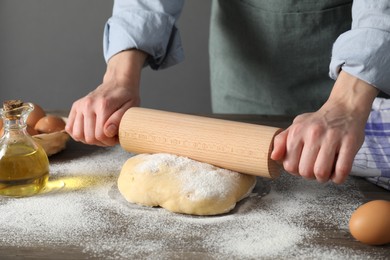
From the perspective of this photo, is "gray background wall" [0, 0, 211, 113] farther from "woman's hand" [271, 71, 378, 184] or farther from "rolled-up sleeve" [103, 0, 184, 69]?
"woman's hand" [271, 71, 378, 184]

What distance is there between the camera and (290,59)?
5.80ft

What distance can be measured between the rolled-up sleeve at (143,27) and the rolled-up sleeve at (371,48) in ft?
1.62

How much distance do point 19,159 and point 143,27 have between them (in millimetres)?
467

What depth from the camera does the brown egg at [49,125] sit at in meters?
1.55

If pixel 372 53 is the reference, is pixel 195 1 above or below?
below

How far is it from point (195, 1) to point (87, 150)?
4.27ft

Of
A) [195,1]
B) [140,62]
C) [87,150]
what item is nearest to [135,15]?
[140,62]

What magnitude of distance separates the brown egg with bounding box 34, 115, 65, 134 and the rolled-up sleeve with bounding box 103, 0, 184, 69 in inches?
7.3

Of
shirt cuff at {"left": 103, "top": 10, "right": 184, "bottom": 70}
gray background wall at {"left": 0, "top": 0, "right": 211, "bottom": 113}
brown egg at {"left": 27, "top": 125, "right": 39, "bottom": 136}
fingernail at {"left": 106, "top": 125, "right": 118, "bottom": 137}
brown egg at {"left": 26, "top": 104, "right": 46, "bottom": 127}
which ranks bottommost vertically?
gray background wall at {"left": 0, "top": 0, "right": 211, "bottom": 113}

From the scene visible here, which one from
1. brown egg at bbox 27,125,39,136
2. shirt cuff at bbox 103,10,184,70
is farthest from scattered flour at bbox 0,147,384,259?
shirt cuff at bbox 103,10,184,70

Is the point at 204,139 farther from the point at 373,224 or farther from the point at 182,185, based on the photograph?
the point at 373,224

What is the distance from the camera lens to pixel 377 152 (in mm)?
1368

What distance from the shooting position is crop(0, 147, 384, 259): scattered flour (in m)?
1.09

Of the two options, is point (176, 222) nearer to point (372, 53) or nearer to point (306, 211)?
point (306, 211)
